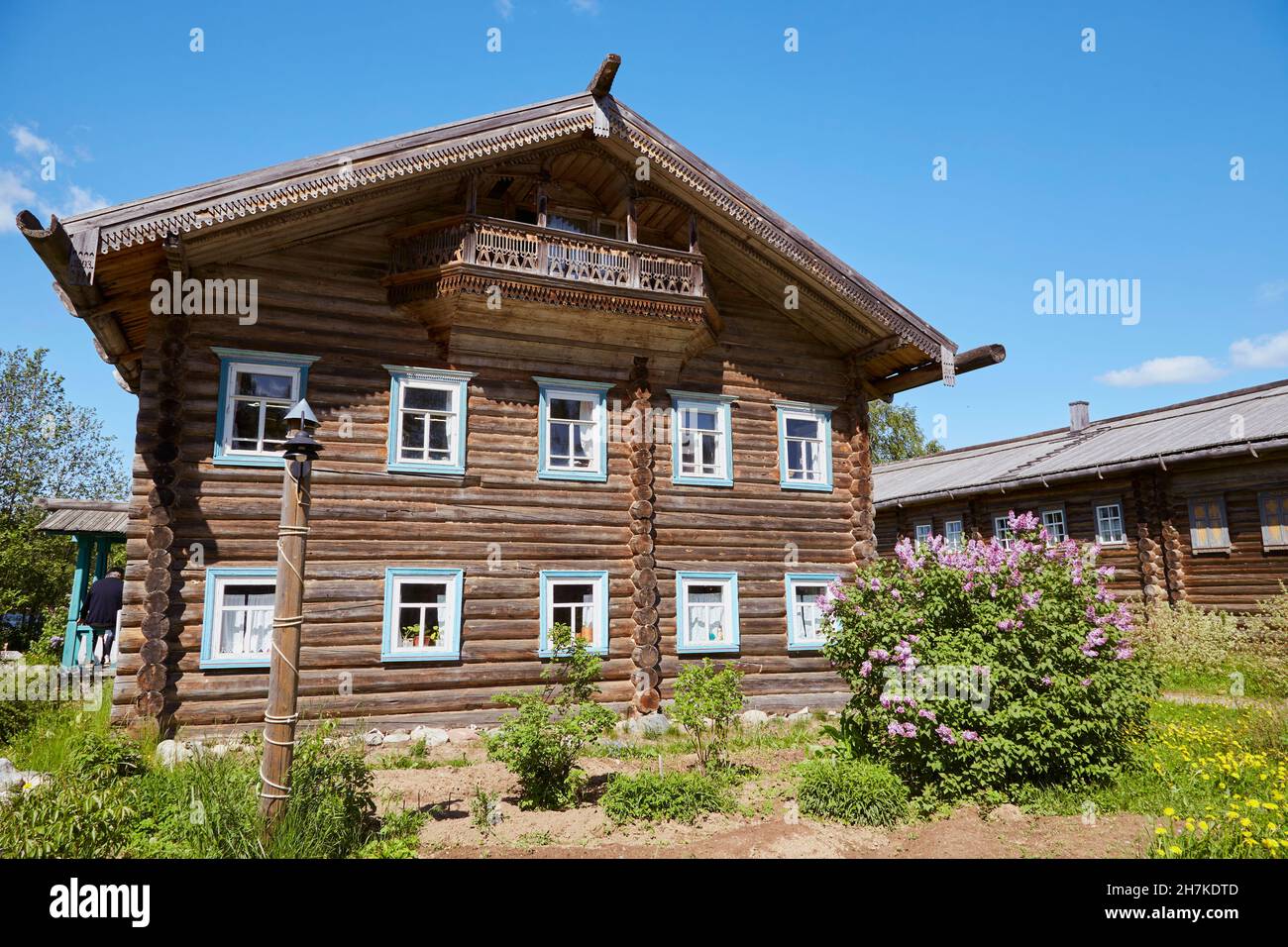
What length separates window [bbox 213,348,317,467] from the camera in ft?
38.5

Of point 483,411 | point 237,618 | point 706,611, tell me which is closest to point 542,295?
point 483,411

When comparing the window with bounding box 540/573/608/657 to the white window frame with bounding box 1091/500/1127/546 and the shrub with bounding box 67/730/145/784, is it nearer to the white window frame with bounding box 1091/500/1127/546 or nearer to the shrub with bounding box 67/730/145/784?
the shrub with bounding box 67/730/145/784

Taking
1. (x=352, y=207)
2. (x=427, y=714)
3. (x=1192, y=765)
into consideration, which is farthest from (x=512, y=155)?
(x=1192, y=765)

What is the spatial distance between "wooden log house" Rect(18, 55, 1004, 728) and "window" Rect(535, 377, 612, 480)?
53mm

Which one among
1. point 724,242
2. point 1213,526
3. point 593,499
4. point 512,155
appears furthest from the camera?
point 1213,526

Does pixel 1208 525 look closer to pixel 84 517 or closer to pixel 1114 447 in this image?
pixel 1114 447

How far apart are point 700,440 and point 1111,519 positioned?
15.5 metres

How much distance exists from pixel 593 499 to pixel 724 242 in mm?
5931

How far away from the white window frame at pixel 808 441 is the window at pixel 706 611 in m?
2.52

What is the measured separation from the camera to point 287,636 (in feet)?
20.8

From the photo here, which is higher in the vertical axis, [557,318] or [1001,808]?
[557,318]

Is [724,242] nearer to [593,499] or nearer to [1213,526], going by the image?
[593,499]

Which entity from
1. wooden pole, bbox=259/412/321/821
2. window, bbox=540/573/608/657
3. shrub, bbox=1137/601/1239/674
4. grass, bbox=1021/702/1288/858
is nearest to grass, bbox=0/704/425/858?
wooden pole, bbox=259/412/321/821
